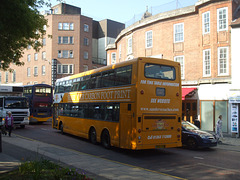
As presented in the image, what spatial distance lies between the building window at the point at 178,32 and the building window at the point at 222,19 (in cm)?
376

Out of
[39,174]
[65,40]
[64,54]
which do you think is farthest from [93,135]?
[65,40]

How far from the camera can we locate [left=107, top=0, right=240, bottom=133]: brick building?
20.5 meters

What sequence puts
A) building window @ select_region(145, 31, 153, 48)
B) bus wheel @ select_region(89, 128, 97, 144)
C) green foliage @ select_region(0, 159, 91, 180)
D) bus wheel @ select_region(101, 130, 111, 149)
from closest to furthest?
1. green foliage @ select_region(0, 159, 91, 180)
2. bus wheel @ select_region(101, 130, 111, 149)
3. bus wheel @ select_region(89, 128, 97, 144)
4. building window @ select_region(145, 31, 153, 48)

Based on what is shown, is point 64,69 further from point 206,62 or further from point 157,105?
point 157,105

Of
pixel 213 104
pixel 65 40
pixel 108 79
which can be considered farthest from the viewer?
pixel 65 40

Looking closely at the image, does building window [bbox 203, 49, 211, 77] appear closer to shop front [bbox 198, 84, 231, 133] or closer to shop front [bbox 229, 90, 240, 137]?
shop front [bbox 198, 84, 231, 133]

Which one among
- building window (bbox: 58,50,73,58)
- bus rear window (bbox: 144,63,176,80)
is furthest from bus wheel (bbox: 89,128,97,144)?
building window (bbox: 58,50,73,58)

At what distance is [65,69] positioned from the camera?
4962 centimetres

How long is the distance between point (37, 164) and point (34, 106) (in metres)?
20.0

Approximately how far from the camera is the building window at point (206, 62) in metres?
21.5

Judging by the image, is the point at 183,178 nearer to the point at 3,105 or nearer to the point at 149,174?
the point at 149,174

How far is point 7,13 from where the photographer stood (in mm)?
7887

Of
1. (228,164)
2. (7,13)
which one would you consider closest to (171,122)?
(228,164)

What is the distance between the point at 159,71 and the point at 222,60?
11.9 m
